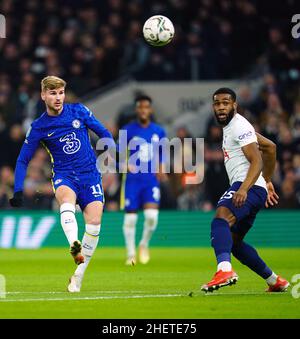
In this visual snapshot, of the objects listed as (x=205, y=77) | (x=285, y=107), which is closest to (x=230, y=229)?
(x=285, y=107)

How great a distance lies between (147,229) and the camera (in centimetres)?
1708

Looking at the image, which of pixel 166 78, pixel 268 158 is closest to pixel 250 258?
pixel 268 158

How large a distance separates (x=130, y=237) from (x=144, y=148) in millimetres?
1497

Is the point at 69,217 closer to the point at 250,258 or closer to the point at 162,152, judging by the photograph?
the point at 250,258

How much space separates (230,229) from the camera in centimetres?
1059

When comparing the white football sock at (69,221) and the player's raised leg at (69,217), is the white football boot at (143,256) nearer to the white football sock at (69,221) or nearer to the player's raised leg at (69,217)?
the player's raised leg at (69,217)

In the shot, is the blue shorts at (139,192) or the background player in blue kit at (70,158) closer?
the background player in blue kit at (70,158)

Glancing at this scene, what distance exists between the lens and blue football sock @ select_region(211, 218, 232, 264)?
10328 mm

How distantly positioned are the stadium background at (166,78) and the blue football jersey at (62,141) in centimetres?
907

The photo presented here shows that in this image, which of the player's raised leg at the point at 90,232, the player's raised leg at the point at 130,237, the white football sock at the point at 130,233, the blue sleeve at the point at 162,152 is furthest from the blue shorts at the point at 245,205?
the blue sleeve at the point at 162,152

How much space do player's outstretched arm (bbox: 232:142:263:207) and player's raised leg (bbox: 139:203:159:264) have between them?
6454mm

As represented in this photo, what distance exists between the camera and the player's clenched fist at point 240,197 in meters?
10.3

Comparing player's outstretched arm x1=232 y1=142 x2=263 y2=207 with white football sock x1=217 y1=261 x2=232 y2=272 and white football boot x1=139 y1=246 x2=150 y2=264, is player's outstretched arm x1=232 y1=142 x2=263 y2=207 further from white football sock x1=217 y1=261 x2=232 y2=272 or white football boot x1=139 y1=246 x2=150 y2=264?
white football boot x1=139 y1=246 x2=150 y2=264
